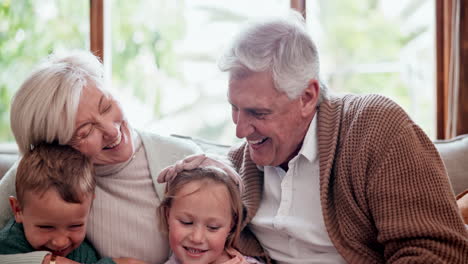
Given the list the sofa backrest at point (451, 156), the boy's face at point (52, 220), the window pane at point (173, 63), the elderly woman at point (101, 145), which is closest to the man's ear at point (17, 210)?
the boy's face at point (52, 220)

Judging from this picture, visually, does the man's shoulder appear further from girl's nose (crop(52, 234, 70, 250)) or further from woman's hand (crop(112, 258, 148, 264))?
girl's nose (crop(52, 234, 70, 250))

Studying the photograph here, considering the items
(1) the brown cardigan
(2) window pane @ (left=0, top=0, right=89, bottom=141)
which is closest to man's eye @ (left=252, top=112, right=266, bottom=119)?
(1) the brown cardigan

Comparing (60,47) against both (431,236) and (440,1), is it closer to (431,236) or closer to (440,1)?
(440,1)

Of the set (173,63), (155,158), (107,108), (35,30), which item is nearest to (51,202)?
(107,108)

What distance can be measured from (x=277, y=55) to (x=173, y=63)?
193 centimetres

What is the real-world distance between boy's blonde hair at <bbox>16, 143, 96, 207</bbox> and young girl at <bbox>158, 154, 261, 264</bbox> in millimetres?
274

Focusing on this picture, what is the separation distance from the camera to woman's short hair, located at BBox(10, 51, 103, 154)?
1.71 m

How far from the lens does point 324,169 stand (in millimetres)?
1753

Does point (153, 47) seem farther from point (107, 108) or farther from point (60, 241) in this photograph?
point (60, 241)

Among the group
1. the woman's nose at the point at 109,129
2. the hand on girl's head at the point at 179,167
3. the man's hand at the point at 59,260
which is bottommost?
the man's hand at the point at 59,260

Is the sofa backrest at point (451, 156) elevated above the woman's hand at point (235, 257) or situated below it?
above

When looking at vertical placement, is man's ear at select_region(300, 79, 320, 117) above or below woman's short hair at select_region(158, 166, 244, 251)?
above

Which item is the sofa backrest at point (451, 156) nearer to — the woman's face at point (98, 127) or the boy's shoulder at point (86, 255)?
the woman's face at point (98, 127)

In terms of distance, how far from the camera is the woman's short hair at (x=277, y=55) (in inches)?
68.7
